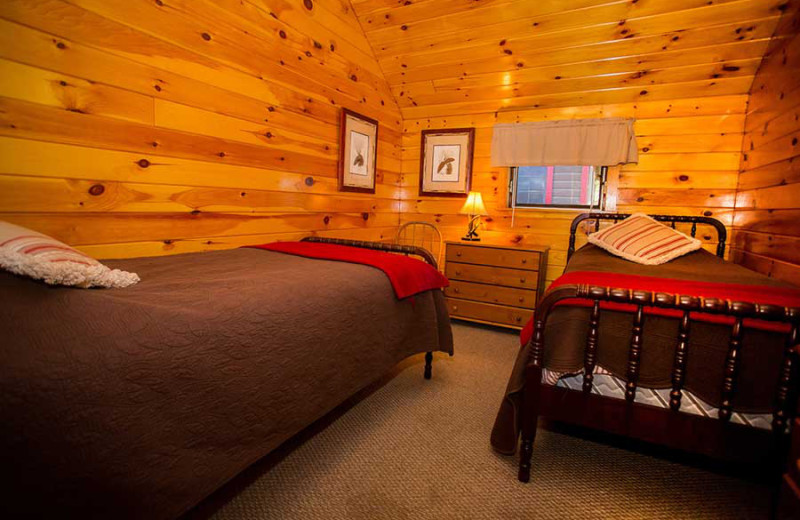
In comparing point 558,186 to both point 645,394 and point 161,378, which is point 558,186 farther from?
point 161,378

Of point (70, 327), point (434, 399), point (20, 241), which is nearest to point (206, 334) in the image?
point (70, 327)

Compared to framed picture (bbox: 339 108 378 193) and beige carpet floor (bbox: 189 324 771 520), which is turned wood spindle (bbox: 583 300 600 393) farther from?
framed picture (bbox: 339 108 378 193)

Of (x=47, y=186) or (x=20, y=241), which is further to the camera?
(x=47, y=186)

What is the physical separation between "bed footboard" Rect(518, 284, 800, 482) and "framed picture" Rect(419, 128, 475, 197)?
8.72ft

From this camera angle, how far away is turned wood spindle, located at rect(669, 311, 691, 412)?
3.91 feet

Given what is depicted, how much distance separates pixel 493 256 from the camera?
10.5 ft

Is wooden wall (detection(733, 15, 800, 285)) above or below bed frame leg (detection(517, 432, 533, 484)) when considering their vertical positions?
above

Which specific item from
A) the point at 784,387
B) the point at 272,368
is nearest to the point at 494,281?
the point at 784,387

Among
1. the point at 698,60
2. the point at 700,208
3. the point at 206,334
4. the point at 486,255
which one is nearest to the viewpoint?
the point at 206,334

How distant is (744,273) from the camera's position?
6.46ft

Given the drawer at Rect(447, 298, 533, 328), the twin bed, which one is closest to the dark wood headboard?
the drawer at Rect(447, 298, 533, 328)

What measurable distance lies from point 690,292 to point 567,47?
7.29 ft

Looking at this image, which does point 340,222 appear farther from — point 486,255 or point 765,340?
point 765,340

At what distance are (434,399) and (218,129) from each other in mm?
1891
